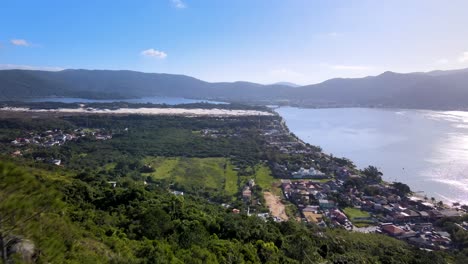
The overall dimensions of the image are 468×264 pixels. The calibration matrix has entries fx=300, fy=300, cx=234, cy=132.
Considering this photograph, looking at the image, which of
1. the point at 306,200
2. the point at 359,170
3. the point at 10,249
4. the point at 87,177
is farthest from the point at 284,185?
the point at 10,249

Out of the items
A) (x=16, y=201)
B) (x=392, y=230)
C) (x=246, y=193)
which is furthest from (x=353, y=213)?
(x=16, y=201)

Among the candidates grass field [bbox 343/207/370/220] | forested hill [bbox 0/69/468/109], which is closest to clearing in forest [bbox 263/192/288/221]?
grass field [bbox 343/207/370/220]

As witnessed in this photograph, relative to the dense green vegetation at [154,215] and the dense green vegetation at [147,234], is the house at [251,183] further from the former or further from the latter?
the dense green vegetation at [147,234]

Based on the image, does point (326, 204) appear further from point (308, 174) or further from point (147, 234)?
point (147, 234)

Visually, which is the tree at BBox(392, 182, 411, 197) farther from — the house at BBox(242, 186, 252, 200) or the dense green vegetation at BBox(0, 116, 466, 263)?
the house at BBox(242, 186, 252, 200)

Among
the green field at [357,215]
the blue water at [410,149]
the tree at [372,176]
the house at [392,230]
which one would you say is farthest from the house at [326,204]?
the blue water at [410,149]
